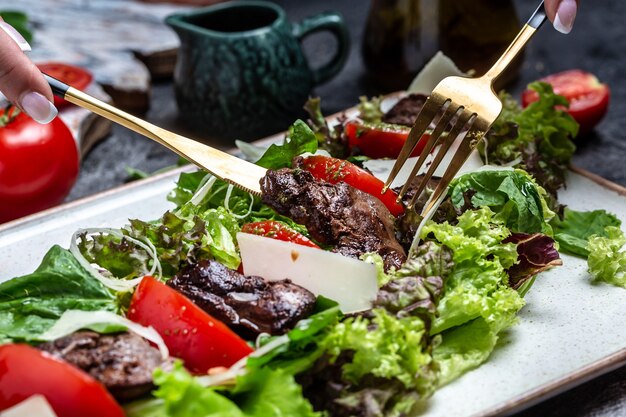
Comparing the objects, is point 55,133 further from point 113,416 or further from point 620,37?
point 620,37

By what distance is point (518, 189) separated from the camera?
12.4 feet

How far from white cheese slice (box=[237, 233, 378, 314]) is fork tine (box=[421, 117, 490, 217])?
2.01ft

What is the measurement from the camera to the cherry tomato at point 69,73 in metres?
5.91

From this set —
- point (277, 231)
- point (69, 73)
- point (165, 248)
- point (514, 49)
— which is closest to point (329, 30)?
point (69, 73)

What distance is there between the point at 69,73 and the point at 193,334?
147 inches

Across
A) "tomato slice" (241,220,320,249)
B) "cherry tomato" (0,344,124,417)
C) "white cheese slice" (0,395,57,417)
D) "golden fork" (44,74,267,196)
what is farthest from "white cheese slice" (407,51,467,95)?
"white cheese slice" (0,395,57,417)

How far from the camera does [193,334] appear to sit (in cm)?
292

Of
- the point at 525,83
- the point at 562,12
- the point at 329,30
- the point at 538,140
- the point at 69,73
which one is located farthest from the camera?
the point at 525,83

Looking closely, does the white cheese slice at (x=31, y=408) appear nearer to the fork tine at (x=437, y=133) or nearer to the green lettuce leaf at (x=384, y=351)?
the green lettuce leaf at (x=384, y=351)

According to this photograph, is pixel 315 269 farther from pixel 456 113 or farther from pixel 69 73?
pixel 69 73

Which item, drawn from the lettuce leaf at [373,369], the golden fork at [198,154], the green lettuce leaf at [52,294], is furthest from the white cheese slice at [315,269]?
the green lettuce leaf at [52,294]

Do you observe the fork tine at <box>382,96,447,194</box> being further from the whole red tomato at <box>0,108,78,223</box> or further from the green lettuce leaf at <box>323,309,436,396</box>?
the whole red tomato at <box>0,108,78,223</box>

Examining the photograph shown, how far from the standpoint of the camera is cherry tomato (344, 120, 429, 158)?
423 cm

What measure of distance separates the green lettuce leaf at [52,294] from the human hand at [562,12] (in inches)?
87.9
